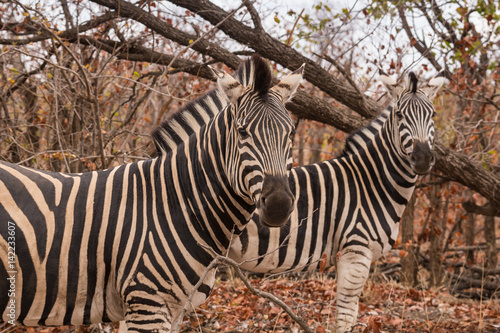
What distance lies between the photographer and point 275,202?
2666 mm

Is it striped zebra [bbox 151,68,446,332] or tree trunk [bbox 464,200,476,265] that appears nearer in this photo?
striped zebra [bbox 151,68,446,332]

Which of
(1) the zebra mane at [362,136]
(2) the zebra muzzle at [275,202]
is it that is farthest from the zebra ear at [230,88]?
(1) the zebra mane at [362,136]

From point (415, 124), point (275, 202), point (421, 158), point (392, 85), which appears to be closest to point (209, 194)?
point (275, 202)

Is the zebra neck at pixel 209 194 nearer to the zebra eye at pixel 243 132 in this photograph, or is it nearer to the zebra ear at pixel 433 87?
the zebra eye at pixel 243 132

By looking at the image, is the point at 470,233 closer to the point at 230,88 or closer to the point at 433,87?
the point at 433,87

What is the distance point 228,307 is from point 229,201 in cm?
303

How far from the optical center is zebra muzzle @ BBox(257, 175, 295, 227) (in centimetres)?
267

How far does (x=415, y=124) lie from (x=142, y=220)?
3457 mm

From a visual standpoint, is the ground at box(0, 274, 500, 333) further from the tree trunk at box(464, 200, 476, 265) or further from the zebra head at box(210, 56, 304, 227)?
the tree trunk at box(464, 200, 476, 265)

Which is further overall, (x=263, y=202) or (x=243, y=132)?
(x=243, y=132)

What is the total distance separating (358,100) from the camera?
287 inches

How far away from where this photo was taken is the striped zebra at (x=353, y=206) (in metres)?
4.83

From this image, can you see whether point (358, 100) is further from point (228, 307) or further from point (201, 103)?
point (201, 103)

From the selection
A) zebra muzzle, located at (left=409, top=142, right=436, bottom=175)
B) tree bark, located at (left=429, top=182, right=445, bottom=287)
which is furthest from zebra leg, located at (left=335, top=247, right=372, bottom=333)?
tree bark, located at (left=429, top=182, right=445, bottom=287)
